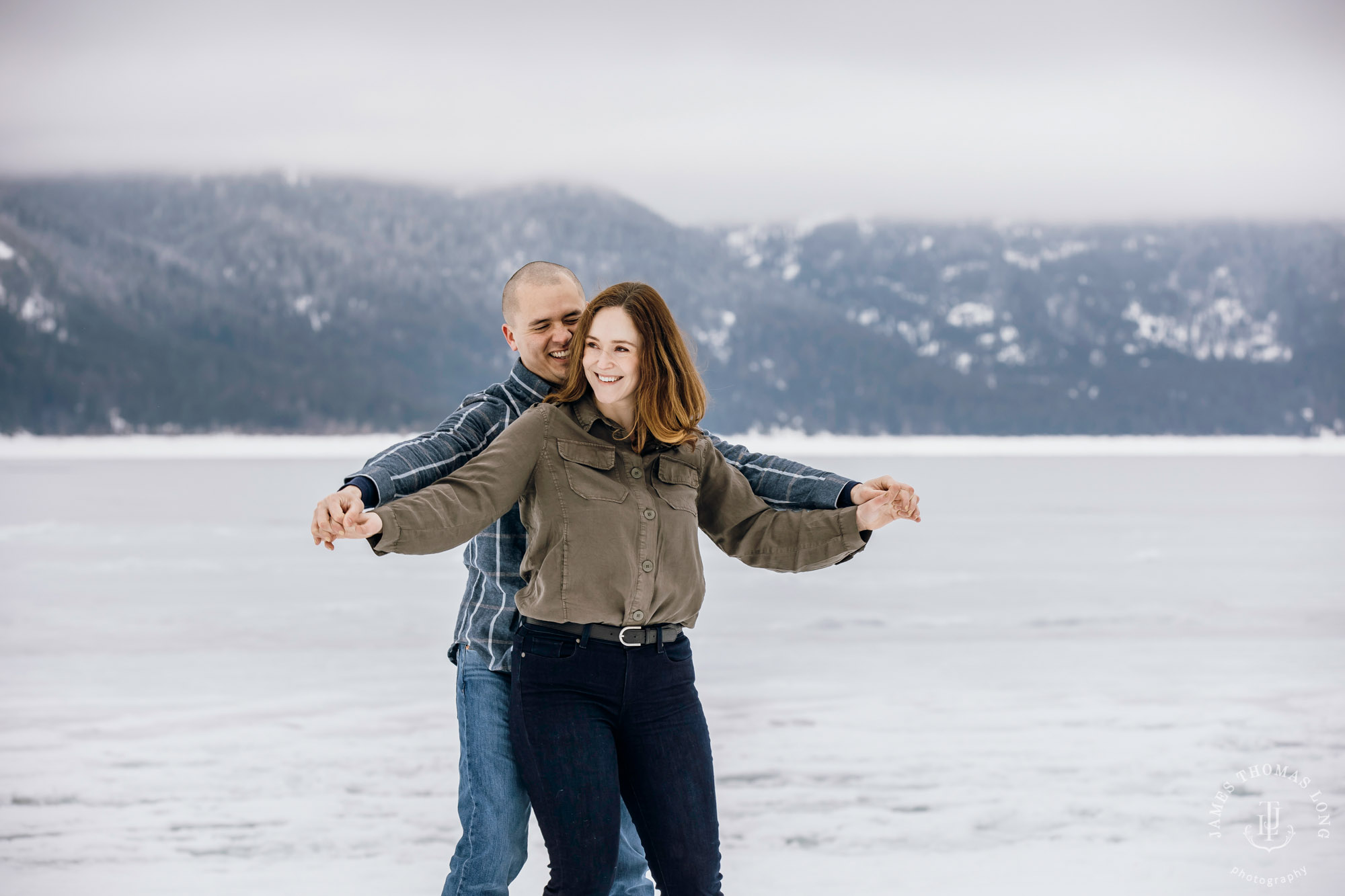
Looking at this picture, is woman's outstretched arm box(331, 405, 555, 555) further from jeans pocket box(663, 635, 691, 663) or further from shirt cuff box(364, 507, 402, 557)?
jeans pocket box(663, 635, 691, 663)

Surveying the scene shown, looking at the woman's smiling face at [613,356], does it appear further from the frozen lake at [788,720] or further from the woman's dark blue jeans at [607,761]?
the frozen lake at [788,720]

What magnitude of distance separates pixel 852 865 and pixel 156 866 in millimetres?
1904

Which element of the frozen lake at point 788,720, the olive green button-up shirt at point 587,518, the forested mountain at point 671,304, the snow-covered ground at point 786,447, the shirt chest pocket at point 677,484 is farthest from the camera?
the forested mountain at point 671,304

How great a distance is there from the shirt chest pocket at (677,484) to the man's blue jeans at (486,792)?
0.41m

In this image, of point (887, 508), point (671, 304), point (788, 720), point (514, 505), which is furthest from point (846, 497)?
point (671, 304)

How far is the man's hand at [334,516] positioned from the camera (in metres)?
1.71

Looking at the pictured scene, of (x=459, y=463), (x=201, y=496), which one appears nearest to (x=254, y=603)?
(x=459, y=463)

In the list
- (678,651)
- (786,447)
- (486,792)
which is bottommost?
(486,792)

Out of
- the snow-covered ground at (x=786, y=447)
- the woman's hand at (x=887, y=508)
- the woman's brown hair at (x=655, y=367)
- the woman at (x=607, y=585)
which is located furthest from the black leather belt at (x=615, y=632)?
the snow-covered ground at (x=786, y=447)

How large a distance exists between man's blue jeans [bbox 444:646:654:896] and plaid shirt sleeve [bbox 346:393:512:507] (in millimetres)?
337

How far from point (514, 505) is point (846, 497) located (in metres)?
0.56

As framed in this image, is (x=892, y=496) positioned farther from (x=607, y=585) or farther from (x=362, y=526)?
(x=362, y=526)

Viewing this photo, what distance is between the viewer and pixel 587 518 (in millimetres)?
1901

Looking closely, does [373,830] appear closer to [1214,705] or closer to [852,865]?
[852,865]
